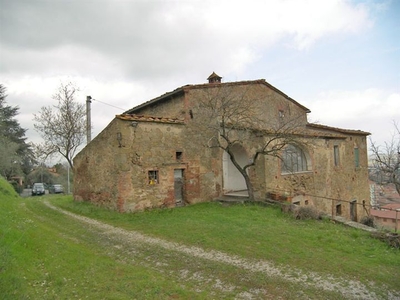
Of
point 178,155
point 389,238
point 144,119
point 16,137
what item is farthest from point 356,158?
point 16,137

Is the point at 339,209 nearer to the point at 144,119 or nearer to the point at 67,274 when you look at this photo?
the point at 144,119

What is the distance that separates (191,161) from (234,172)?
12.3 feet

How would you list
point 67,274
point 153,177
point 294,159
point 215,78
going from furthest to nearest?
point 215,78 → point 294,159 → point 153,177 → point 67,274

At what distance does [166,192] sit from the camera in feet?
39.9

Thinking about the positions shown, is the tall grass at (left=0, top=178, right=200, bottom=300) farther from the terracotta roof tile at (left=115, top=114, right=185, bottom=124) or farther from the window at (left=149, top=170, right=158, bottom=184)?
the terracotta roof tile at (left=115, top=114, right=185, bottom=124)

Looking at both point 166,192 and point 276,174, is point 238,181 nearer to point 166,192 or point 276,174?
point 276,174

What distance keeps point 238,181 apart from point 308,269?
1029 centimetres

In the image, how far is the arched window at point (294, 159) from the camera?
1480 centimetres

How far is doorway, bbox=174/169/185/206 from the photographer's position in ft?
42.0

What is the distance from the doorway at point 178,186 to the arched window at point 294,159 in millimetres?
5550

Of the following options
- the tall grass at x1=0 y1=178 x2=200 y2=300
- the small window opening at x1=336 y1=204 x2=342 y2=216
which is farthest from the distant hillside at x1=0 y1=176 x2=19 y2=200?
the small window opening at x1=336 y1=204 x2=342 y2=216

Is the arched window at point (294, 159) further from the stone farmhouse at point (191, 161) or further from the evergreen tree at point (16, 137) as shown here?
the evergreen tree at point (16, 137)

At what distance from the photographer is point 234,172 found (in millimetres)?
15961

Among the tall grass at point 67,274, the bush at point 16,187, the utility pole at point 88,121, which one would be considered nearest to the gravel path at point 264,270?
the tall grass at point 67,274
